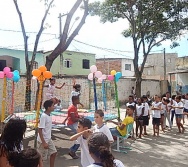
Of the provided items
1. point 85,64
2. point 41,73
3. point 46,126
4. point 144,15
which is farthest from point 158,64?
point 46,126

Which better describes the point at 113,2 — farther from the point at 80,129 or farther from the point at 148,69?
the point at 148,69

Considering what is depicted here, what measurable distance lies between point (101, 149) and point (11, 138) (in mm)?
1281

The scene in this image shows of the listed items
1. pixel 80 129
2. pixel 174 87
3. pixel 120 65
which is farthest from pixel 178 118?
pixel 120 65

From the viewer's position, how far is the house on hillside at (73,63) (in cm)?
2997

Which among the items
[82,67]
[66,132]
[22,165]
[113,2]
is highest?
[113,2]

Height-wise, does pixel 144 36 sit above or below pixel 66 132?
above

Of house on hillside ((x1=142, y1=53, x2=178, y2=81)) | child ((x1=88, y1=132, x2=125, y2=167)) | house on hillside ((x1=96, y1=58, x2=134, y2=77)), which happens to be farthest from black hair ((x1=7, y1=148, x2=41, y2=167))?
house on hillside ((x1=142, y1=53, x2=178, y2=81))

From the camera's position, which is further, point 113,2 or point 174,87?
point 174,87

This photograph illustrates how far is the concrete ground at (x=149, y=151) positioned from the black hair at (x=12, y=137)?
305 cm

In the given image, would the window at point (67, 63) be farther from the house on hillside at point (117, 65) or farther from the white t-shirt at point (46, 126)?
the white t-shirt at point (46, 126)

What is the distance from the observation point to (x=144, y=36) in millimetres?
18078

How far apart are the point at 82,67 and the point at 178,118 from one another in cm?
2230

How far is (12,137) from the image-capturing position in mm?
3146

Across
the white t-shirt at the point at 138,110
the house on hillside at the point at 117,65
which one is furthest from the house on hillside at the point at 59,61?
the white t-shirt at the point at 138,110
